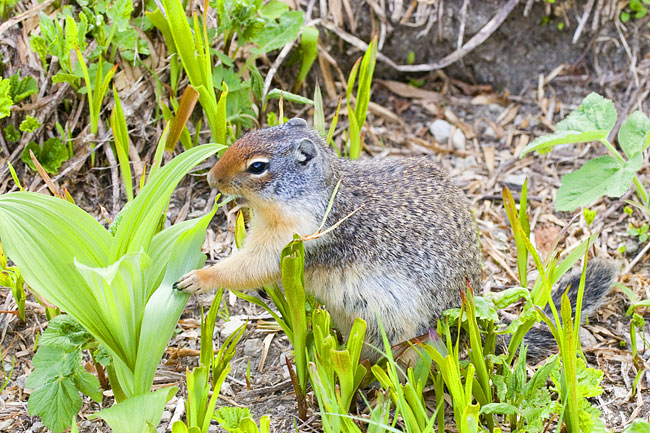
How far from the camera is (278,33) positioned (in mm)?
4398

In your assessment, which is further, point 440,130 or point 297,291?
point 440,130

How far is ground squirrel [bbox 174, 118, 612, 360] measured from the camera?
126 inches

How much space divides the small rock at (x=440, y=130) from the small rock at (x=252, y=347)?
2137 millimetres

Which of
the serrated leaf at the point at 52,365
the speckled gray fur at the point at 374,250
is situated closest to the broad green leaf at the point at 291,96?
the speckled gray fur at the point at 374,250

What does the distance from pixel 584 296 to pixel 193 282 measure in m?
1.81

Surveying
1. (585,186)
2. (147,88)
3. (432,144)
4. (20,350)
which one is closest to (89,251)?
(20,350)

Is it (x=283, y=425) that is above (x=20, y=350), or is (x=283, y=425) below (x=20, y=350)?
below

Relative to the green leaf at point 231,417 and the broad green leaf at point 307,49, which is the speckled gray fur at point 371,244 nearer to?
the green leaf at point 231,417

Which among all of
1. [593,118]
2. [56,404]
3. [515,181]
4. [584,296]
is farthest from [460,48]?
[56,404]

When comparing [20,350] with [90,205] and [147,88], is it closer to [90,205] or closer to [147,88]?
[90,205]

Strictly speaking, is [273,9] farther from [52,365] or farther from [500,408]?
[500,408]

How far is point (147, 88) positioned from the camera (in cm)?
441

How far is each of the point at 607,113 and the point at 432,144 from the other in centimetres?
144

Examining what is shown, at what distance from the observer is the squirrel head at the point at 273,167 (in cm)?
315
